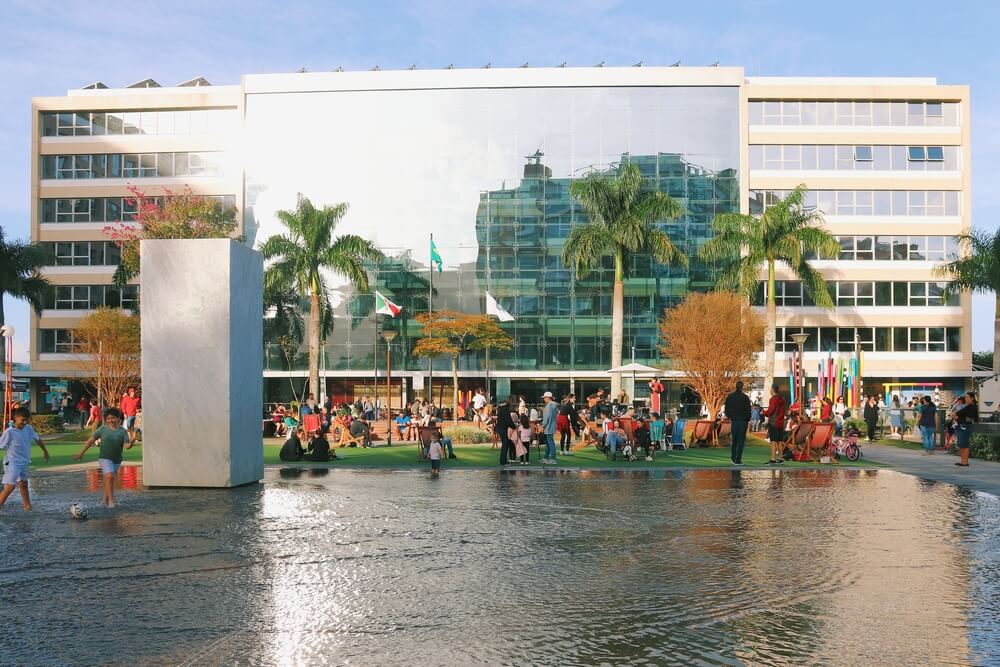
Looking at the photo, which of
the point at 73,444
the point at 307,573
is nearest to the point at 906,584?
the point at 307,573

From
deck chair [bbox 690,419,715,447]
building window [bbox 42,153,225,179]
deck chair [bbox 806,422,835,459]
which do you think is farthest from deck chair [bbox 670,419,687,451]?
building window [bbox 42,153,225,179]

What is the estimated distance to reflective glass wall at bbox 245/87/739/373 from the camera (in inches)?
2288

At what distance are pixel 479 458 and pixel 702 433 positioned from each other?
26.6ft

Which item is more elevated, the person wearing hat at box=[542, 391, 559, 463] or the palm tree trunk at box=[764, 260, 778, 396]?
the palm tree trunk at box=[764, 260, 778, 396]

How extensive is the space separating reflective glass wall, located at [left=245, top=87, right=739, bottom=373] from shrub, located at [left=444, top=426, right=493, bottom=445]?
83.5ft

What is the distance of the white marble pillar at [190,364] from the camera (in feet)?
55.4

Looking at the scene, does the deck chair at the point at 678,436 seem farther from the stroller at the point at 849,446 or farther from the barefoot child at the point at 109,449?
the barefoot child at the point at 109,449

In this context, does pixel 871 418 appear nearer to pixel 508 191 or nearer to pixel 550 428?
pixel 550 428

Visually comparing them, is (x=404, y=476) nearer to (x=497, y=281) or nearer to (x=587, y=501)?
(x=587, y=501)

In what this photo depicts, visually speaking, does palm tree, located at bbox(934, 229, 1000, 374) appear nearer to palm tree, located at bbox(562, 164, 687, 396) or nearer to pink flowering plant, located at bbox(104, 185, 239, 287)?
palm tree, located at bbox(562, 164, 687, 396)

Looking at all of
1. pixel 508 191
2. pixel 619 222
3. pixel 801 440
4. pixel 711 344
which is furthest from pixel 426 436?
pixel 508 191

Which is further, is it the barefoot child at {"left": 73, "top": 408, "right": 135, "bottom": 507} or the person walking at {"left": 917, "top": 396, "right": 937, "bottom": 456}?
the person walking at {"left": 917, "top": 396, "right": 937, "bottom": 456}

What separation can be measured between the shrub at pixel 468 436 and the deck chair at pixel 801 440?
11035mm

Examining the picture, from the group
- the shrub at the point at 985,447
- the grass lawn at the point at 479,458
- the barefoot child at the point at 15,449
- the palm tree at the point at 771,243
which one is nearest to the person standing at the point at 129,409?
the grass lawn at the point at 479,458
